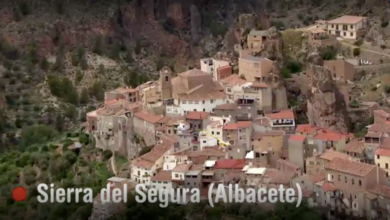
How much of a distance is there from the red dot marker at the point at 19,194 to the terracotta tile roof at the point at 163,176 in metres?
4.80

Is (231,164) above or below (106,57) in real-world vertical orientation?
below

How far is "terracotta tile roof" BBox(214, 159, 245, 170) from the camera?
32.2m

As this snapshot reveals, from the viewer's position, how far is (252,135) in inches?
1307

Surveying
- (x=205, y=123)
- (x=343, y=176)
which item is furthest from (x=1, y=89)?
(x=343, y=176)

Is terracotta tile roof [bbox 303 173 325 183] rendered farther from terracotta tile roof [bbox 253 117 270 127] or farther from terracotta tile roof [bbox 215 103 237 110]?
terracotta tile roof [bbox 215 103 237 110]

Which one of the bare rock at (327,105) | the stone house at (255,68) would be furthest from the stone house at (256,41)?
the bare rock at (327,105)

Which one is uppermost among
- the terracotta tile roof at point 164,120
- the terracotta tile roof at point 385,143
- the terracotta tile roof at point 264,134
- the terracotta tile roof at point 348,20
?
the terracotta tile roof at point 348,20

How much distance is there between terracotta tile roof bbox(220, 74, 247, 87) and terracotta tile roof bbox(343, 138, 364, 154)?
184 inches

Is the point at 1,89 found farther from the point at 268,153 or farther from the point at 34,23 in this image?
the point at 268,153

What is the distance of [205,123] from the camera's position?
113 feet

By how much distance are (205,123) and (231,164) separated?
2.49 meters

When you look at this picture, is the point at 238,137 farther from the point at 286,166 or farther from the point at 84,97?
the point at 84,97

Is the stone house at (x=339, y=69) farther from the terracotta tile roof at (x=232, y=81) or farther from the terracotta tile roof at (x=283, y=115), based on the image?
the terracotta tile roof at (x=232, y=81)

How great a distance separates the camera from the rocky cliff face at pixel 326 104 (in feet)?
111
